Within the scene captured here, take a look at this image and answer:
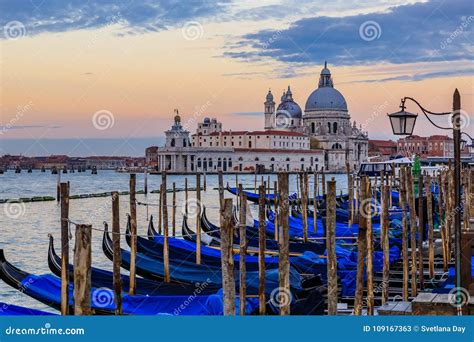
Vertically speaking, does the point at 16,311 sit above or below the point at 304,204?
below

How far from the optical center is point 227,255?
122 inches

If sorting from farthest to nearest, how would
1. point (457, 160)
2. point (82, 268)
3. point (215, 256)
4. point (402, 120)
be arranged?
1. point (215, 256)
2. point (82, 268)
3. point (402, 120)
4. point (457, 160)

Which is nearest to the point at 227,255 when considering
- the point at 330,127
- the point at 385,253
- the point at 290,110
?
the point at 385,253

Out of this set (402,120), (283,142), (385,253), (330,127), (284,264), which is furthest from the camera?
(330,127)

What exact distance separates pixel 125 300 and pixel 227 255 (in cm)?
84

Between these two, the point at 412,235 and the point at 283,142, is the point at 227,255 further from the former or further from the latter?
the point at 283,142

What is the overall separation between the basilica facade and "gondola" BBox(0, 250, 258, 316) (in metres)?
33.3

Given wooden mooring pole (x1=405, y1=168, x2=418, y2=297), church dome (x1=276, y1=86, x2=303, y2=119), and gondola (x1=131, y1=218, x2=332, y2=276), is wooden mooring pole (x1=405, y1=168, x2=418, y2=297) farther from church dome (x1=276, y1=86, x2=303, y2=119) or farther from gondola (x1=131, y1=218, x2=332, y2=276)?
church dome (x1=276, y1=86, x2=303, y2=119)

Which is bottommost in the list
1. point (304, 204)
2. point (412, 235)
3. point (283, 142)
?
point (412, 235)

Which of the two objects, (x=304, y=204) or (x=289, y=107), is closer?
(x=304, y=204)

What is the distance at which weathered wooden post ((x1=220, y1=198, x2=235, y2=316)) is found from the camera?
10.1 feet

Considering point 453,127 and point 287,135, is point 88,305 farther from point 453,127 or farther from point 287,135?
point 287,135

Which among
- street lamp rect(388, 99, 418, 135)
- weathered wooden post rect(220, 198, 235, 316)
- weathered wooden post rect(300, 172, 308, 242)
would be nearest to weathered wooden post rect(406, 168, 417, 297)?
weathered wooden post rect(220, 198, 235, 316)
